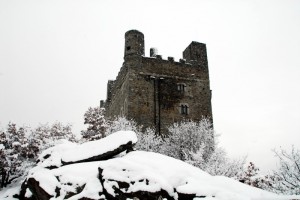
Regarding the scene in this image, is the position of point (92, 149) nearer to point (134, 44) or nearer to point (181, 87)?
point (134, 44)

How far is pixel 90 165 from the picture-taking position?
11555 millimetres

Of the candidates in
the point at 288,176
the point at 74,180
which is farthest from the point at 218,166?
the point at 74,180

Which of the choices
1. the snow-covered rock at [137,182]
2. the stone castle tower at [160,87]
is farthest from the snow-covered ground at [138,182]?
the stone castle tower at [160,87]

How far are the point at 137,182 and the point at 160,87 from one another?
21438mm

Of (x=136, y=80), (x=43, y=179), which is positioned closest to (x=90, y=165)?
(x=43, y=179)

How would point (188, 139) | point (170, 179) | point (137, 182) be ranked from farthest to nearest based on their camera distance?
point (188, 139)
point (170, 179)
point (137, 182)

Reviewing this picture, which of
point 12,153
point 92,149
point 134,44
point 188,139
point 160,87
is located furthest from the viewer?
point 134,44

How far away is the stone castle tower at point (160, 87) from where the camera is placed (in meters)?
29.5

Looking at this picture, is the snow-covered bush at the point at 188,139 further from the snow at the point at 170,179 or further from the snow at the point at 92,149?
the snow at the point at 170,179

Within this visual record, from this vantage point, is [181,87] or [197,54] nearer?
[181,87]

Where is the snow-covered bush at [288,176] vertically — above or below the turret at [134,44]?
below

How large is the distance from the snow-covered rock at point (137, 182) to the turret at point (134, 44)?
20.1 metres

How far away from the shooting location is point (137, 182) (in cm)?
978

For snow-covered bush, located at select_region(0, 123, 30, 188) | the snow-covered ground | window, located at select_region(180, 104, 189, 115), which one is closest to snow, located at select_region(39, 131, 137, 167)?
the snow-covered ground
